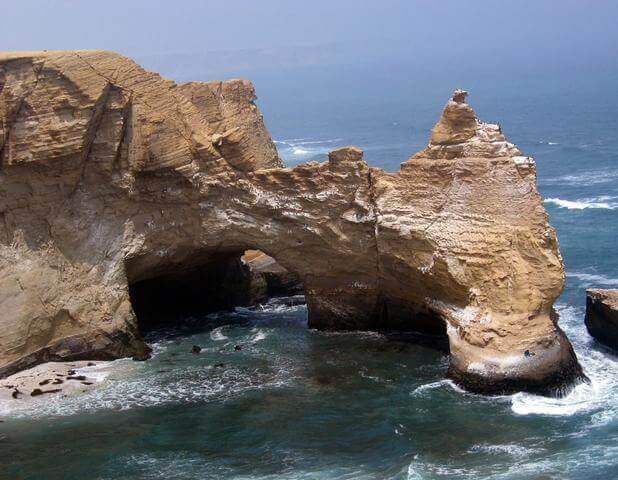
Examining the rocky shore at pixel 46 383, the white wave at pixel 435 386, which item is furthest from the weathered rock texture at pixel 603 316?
the rocky shore at pixel 46 383

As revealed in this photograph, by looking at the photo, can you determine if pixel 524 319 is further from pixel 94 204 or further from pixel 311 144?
pixel 311 144

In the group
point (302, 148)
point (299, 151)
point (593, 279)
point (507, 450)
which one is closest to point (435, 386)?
point (507, 450)

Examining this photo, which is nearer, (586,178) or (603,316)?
(603,316)

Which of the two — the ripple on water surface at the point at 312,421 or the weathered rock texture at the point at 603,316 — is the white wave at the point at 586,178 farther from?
the weathered rock texture at the point at 603,316

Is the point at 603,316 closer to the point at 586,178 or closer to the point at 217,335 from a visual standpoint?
the point at 217,335

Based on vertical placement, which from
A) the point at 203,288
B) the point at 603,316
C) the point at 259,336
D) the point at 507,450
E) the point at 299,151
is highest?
the point at 299,151

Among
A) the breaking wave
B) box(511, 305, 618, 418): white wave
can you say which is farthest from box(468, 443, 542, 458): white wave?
the breaking wave
